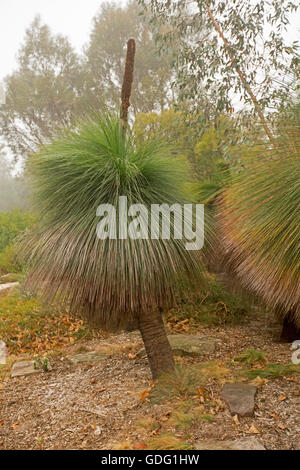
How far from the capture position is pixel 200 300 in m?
5.25

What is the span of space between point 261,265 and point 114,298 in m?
1.02

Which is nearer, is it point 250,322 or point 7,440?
point 7,440

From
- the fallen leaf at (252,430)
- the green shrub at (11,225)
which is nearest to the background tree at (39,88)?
the green shrub at (11,225)

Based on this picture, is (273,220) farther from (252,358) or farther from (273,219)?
(252,358)

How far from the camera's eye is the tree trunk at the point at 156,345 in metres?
3.01

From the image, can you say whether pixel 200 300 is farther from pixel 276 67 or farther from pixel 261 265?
pixel 276 67

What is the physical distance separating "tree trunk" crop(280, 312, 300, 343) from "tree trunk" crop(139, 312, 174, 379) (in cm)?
161

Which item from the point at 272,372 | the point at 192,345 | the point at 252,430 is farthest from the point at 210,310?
the point at 252,430

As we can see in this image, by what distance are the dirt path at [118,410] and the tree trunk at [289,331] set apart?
Answer: 0.59 feet

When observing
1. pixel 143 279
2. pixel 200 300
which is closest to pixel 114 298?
pixel 143 279

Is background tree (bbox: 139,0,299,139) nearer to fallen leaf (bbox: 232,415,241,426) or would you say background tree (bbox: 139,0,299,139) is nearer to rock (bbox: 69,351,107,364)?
rock (bbox: 69,351,107,364)

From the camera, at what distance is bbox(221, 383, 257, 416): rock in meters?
2.52
